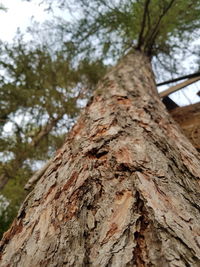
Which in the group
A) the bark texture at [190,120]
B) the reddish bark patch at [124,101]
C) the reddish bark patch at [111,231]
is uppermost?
the reddish bark patch at [124,101]

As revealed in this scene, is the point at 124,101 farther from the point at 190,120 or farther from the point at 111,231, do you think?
the point at 190,120

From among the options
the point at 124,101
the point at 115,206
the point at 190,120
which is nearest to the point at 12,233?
the point at 115,206

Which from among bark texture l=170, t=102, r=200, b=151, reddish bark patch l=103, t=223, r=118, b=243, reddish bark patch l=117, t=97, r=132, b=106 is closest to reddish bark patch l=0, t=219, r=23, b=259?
reddish bark patch l=103, t=223, r=118, b=243

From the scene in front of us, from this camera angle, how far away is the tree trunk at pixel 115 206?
2.41 feet

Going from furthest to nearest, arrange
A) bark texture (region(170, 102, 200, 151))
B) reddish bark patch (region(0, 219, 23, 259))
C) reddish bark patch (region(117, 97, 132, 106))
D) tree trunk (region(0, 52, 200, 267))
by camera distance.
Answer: bark texture (region(170, 102, 200, 151)) < reddish bark patch (region(117, 97, 132, 106)) < reddish bark patch (region(0, 219, 23, 259)) < tree trunk (region(0, 52, 200, 267))

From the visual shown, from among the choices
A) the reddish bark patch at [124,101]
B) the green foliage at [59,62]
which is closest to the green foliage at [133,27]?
the green foliage at [59,62]

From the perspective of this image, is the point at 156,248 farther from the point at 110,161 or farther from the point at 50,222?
the point at 110,161

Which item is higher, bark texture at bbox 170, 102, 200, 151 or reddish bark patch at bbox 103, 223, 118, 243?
reddish bark patch at bbox 103, 223, 118, 243

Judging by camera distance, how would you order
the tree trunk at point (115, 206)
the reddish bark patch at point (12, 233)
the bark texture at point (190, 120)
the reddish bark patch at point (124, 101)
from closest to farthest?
the tree trunk at point (115, 206) → the reddish bark patch at point (12, 233) → the reddish bark patch at point (124, 101) → the bark texture at point (190, 120)

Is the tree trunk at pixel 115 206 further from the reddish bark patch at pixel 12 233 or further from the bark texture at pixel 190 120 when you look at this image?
the bark texture at pixel 190 120

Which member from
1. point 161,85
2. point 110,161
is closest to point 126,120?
point 110,161

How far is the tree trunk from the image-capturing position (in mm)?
735

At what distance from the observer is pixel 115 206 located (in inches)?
36.9

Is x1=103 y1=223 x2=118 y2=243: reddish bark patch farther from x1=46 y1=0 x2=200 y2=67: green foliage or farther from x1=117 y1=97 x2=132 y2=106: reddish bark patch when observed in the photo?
x1=46 y1=0 x2=200 y2=67: green foliage
